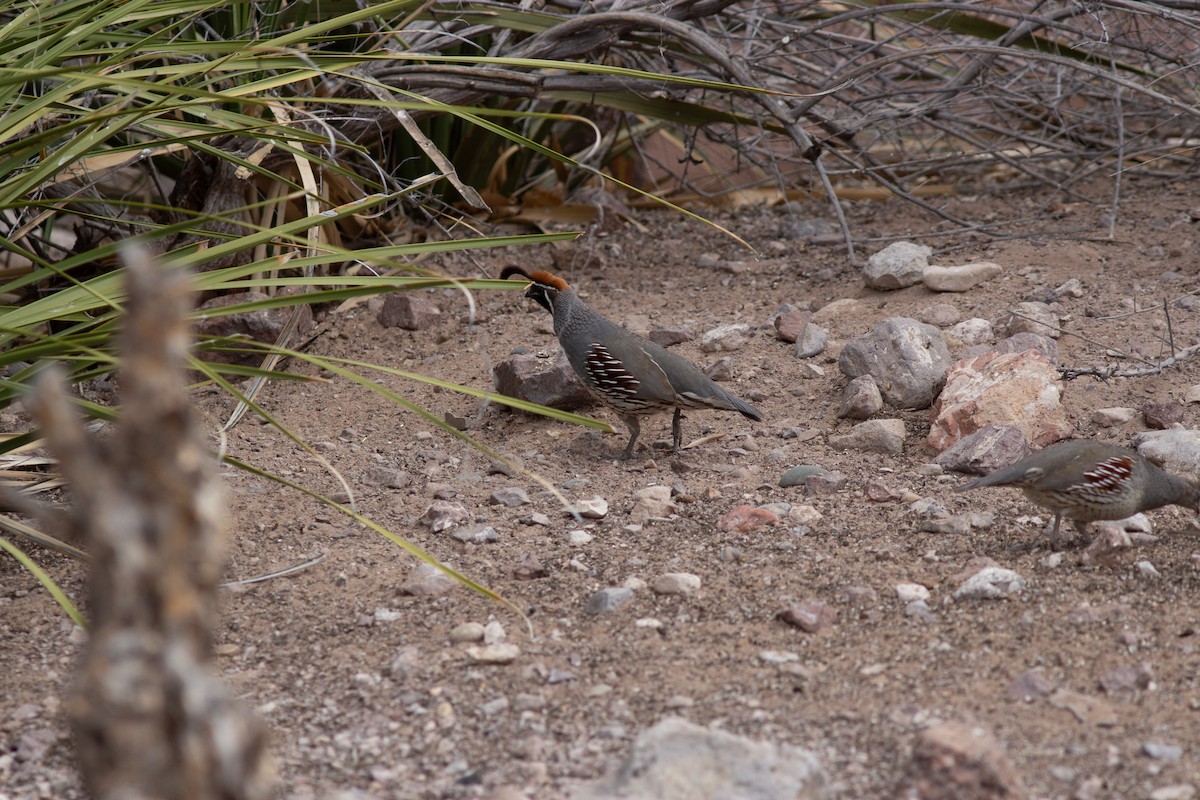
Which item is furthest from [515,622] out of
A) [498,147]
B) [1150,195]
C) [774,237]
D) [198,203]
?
[1150,195]

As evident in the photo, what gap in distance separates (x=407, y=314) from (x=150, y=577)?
14.8 ft

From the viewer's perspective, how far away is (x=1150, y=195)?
6645 mm

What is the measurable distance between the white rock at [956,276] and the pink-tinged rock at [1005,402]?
0.95 meters

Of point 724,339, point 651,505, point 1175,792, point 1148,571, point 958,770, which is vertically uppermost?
point 958,770

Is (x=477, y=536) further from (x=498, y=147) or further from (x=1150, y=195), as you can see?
(x=1150, y=195)

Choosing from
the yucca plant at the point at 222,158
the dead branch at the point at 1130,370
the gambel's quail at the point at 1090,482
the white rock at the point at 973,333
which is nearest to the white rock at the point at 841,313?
the white rock at the point at 973,333

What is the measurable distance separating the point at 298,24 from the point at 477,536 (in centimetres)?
274

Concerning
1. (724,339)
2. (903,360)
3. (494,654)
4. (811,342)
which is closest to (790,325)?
(811,342)

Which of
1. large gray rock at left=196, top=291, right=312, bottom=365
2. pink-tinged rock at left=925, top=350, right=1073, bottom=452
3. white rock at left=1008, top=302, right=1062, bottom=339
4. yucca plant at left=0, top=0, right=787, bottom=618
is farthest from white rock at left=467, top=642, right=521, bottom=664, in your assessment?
white rock at left=1008, top=302, right=1062, bottom=339

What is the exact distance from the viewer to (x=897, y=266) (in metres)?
5.56

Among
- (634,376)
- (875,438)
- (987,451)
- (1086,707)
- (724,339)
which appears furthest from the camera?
(724,339)

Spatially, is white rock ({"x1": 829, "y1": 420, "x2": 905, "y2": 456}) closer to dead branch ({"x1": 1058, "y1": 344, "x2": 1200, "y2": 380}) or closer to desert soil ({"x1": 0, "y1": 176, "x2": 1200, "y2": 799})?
desert soil ({"x1": 0, "y1": 176, "x2": 1200, "y2": 799})

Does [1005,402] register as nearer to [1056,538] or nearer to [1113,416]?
[1113,416]

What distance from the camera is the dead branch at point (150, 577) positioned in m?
1.27
